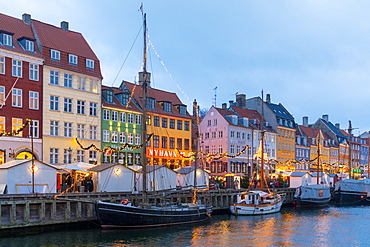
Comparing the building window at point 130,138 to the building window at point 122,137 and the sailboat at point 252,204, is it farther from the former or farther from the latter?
the sailboat at point 252,204

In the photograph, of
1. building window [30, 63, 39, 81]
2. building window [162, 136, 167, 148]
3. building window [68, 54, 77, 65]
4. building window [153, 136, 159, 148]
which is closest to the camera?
building window [30, 63, 39, 81]

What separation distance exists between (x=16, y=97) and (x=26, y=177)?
1221 centimetres

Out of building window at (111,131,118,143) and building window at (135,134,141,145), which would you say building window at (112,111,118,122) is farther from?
building window at (135,134,141,145)

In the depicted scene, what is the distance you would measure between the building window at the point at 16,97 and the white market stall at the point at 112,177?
10.2 m

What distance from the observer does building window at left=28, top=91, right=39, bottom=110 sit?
49.4 metres

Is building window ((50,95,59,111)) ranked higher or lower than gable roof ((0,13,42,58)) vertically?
lower

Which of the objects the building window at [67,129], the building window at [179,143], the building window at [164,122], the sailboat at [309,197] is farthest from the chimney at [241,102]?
the building window at [67,129]

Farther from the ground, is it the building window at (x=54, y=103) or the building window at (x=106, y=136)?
the building window at (x=54, y=103)

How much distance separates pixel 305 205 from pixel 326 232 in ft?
76.4

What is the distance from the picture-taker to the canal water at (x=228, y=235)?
31.3 m

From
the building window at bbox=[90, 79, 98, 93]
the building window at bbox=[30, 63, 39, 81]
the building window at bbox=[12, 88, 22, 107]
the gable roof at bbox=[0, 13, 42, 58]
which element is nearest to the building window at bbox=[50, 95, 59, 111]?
the building window at bbox=[30, 63, 39, 81]

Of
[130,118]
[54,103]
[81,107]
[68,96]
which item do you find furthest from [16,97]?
[130,118]

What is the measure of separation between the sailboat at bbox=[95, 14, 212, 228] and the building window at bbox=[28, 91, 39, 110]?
1617 centimetres

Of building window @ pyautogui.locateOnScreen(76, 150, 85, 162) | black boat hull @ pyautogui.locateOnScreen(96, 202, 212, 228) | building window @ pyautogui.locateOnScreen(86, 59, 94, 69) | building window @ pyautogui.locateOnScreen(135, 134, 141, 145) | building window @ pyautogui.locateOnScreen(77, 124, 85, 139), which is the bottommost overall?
black boat hull @ pyautogui.locateOnScreen(96, 202, 212, 228)
